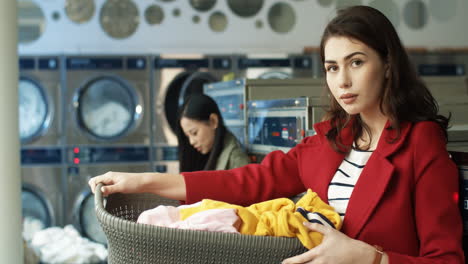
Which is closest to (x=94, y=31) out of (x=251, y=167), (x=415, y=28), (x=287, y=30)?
(x=287, y=30)

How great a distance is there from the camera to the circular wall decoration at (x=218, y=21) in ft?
20.3

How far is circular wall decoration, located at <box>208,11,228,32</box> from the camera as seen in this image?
6195mm

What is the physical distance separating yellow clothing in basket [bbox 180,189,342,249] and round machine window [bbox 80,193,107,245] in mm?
4230

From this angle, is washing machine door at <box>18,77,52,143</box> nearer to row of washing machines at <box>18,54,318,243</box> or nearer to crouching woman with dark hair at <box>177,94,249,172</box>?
row of washing machines at <box>18,54,318,243</box>

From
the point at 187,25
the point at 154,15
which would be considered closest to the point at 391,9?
the point at 187,25

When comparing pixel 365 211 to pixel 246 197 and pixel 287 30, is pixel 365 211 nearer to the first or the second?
pixel 246 197

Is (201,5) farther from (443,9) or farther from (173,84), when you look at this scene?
(443,9)

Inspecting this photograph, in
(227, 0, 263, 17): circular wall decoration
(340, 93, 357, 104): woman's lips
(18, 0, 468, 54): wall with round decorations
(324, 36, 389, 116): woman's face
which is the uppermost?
(227, 0, 263, 17): circular wall decoration

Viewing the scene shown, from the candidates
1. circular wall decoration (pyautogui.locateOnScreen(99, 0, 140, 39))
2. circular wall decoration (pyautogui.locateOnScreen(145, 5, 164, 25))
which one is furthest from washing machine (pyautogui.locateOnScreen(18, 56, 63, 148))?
circular wall decoration (pyautogui.locateOnScreen(145, 5, 164, 25))

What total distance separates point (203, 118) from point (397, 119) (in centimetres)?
208

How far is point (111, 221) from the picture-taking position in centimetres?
117

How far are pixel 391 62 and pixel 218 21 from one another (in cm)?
504

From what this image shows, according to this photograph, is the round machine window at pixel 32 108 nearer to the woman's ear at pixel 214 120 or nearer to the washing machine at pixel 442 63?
the woman's ear at pixel 214 120

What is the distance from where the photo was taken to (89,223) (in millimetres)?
5332
